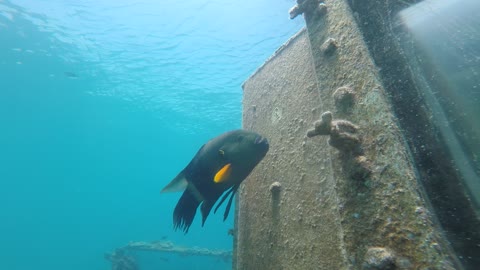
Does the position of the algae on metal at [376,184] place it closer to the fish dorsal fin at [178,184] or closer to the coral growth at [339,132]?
the coral growth at [339,132]

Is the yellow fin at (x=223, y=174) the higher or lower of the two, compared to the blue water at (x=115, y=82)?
lower

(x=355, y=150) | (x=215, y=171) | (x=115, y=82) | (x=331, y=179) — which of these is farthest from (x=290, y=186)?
(x=115, y=82)

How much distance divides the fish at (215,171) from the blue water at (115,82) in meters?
14.2

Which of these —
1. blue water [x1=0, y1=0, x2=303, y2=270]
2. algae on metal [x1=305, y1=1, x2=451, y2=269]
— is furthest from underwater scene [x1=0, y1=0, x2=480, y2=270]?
blue water [x1=0, y1=0, x2=303, y2=270]

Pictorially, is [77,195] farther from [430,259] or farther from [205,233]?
[430,259]

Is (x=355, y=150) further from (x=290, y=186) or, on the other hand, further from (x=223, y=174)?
(x=290, y=186)

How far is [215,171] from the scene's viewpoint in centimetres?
211

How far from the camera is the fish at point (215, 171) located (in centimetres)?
197

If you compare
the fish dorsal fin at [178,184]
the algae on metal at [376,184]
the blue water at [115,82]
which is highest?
the blue water at [115,82]

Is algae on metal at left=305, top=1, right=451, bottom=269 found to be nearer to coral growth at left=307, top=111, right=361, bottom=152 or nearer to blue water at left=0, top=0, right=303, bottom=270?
coral growth at left=307, top=111, right=361, bottom=152

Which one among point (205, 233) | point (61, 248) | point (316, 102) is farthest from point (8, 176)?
point (316, 102)

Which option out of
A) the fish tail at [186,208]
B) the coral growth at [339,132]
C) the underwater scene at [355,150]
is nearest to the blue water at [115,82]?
the underwater scene at [355,150]

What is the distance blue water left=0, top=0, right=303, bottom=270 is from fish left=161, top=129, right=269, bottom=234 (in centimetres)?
1418

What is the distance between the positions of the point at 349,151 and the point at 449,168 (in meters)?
0.44
